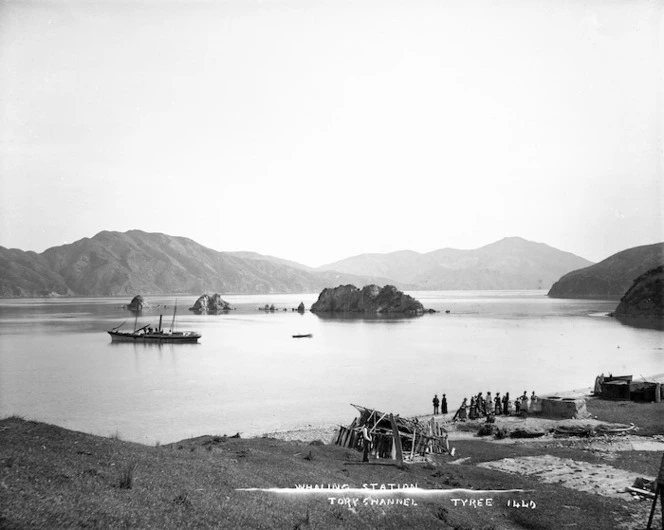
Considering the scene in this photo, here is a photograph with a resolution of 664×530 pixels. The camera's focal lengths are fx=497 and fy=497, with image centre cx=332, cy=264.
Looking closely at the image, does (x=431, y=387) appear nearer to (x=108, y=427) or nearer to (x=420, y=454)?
(x=420, y=454)

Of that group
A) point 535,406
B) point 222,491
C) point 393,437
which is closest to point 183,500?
point 222,491

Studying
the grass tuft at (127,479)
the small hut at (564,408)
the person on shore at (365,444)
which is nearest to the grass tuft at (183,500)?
the grass tuft at (127,479)

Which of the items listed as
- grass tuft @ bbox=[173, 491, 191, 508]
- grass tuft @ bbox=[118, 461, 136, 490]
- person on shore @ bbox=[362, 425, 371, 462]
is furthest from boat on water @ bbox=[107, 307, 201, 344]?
grass tuft @ bbox=[173, 491, 191, 508]

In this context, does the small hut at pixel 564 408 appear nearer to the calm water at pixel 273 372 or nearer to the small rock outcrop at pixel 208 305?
the calm water at pixel 273 372

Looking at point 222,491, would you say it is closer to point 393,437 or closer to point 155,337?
point 393,437

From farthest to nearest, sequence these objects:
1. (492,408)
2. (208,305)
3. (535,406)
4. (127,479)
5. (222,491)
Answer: (208,305), (492,408), (535,406), (222,491), (127,479)

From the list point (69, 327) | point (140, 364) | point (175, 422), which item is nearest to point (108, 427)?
point (175, 422)

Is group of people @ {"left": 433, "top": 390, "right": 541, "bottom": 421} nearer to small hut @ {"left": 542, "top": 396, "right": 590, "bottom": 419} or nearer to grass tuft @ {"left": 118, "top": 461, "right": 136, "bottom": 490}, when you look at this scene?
small hut @ {"left": 542, "top": 396, "right": 590, "bottom": 419}
